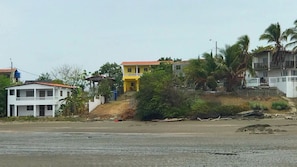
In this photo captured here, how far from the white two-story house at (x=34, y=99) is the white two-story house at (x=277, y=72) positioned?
2869 cm

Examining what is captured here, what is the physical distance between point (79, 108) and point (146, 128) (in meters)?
19.3

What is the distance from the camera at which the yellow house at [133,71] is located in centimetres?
8138

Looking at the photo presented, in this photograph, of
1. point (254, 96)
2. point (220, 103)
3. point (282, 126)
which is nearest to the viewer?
point (282, 126)

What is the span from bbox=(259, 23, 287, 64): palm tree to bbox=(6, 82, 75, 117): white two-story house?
105 ft

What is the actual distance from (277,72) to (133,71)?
2778cm

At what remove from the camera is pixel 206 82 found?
5838cm

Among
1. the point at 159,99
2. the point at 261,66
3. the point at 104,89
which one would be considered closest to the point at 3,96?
the point at 104,89

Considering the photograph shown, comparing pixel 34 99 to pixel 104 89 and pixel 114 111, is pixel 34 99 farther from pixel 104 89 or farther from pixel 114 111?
pixel 114 111

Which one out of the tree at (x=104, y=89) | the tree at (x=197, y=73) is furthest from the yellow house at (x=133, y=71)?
the tree at (x=197, y=73)

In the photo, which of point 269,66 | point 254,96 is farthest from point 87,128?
point 269,66

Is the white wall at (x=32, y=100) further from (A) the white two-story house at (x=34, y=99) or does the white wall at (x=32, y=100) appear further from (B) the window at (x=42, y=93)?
(B) the window at (x=42, y=93)

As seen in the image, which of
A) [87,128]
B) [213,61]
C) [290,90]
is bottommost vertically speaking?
[87,128]

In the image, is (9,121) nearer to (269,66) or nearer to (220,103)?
(220,103)

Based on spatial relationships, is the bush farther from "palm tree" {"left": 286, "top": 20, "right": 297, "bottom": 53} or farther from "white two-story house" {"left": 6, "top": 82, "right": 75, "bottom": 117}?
"white two-story house" {"left": 6, "top": 82, "right": 75, "bottom": 117}
